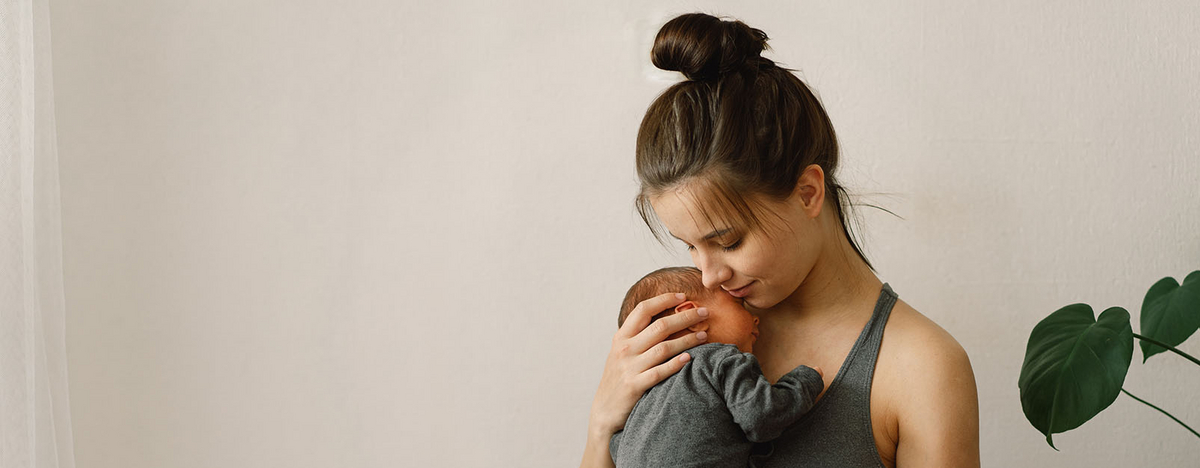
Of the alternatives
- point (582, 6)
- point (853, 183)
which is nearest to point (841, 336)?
point (853, 183)

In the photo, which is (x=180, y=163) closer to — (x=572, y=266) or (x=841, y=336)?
(x=572, y=266)

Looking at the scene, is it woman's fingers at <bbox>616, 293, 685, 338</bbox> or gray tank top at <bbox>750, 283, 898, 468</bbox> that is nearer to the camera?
gray tank top at <bbox>750, 283, 898, 468</bbox>

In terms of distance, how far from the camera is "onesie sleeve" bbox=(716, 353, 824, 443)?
968mm

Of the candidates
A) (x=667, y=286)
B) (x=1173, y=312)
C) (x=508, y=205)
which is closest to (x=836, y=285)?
(x=667, y=286)

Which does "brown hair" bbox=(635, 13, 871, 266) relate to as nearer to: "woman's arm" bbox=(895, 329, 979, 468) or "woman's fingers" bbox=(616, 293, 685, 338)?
"woman's fingers" bbox=(616, 293, 685, 338)

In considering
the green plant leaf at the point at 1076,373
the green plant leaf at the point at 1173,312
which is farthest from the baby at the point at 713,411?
the green plant leaf at the point at 1173,312

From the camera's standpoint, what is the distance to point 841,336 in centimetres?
112

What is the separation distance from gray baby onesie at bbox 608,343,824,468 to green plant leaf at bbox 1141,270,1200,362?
0.56m

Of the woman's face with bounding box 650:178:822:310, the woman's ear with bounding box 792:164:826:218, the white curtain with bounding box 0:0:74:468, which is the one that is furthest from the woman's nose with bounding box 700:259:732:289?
the white curtain with bounding box 0:0:74:468

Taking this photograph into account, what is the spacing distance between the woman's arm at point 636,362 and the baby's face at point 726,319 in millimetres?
18

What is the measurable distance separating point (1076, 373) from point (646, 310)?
1.88 feet

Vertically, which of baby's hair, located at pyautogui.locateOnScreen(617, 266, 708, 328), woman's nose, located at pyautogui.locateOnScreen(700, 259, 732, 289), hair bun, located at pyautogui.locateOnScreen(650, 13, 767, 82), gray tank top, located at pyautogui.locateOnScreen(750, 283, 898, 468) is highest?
hair bun, located at pyautogui.locateOnScreen(650, 13, 767, 82)

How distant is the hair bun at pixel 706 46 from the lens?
3.33 feet

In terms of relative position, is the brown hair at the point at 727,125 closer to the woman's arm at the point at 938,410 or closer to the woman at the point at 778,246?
the woman at the point at 778,246
